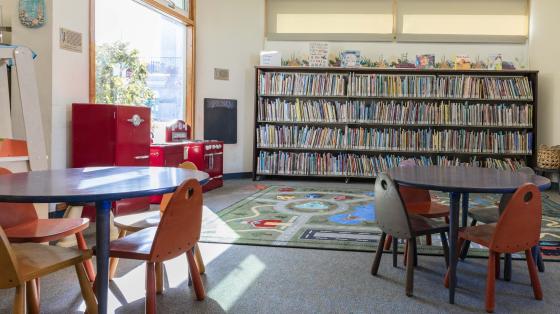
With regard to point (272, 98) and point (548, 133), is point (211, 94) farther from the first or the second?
point (548, 133)

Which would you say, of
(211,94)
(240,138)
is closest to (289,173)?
(240,138)

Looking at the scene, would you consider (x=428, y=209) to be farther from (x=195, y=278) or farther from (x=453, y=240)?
(x=195, y=278)

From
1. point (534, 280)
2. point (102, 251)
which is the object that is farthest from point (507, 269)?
point (102, 251)

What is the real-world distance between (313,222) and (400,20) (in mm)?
4446

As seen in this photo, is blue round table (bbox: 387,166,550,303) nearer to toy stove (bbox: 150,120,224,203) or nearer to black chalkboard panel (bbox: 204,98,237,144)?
toy stove (bbox: 150,120,224,203)

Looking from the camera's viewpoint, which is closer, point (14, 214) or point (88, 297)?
point (88, 297)

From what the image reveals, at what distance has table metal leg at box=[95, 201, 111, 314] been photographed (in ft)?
6.01

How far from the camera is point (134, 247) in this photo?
1990 millimetres

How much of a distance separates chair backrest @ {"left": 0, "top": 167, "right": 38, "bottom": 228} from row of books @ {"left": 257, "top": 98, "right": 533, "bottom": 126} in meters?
4.76

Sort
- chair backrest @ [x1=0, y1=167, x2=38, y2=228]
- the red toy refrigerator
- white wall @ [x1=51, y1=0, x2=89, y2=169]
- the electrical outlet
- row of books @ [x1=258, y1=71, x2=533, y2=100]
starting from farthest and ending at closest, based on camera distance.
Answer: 1. the electrical outlet
2. row of books @ [x1=258, y1=71, x2=533, y2=100]
3. the red toy refrigerator
4. white wall @ [x1=51, y1=0, x2=89, y2=169]
5. chair backrest @ [x1=0, y1=167, x2=38, y2=228]

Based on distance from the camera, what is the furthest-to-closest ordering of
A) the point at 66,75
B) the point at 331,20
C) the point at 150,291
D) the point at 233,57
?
the point at 331,20
the point at 233,57
the point at 66,75
the point at 150,291

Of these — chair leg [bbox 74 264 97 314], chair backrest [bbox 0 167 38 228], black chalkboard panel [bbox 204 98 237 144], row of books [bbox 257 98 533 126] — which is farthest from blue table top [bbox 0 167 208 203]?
row of books [bbox 257 98 533 126]

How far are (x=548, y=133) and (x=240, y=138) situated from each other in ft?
15.3

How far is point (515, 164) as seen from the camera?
22.0ft
